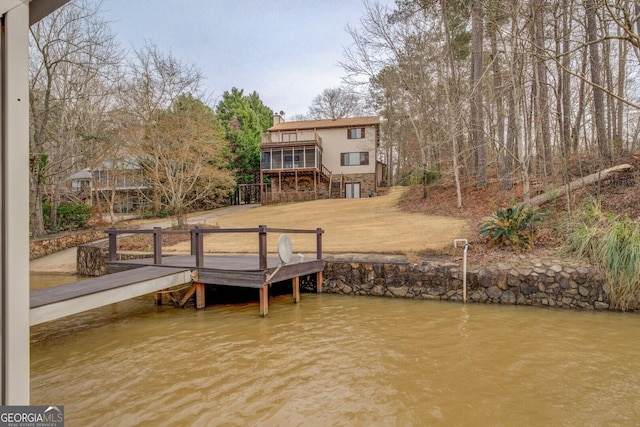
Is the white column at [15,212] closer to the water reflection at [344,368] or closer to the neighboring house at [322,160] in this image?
the water reflection at [344,368]

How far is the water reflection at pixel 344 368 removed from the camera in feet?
10.7

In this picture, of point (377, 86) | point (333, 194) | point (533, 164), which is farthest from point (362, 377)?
point (333, 194)

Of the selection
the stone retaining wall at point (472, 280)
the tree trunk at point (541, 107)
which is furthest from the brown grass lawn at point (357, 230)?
the tree trunk at point (541, 107)

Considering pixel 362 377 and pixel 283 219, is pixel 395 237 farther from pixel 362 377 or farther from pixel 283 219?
pixel 283 219

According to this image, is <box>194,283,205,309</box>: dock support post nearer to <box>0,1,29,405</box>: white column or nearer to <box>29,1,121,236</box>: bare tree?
<box>0,1,29,405</box>: white column

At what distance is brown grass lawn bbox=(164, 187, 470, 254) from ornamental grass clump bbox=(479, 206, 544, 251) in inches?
44.3

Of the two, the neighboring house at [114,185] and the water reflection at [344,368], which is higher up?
the neighboring house at [114,185]

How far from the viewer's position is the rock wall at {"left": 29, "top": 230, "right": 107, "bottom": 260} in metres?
13.2

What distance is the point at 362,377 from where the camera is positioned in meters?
3.96

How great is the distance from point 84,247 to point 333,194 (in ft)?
59.6

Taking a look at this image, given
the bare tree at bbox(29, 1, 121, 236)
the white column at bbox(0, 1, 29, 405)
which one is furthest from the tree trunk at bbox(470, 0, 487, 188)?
the bare tree at bbox(29, 1, 121, 236)

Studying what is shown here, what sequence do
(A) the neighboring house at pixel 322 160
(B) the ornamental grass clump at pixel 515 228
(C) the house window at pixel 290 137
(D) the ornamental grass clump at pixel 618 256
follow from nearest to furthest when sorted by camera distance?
(D) the ornamental grass clump at pixel 618 256, (B) the ornamental grass clump at pixel 515 228, (A) the neighboring house at pixel 322 160, (C) the house window at pixel 290 137

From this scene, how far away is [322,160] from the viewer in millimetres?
27688

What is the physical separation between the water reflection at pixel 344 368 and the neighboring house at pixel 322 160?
20390mm
